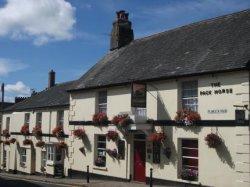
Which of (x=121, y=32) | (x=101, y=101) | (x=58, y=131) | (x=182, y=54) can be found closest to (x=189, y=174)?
(x=182, y=54)

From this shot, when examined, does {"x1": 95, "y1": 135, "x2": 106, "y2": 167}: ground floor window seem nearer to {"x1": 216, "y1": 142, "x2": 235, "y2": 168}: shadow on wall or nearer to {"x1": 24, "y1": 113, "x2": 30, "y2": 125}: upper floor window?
{"x1": 216, "y1": 142, "x2": 235, "y2": 168}: shadow on wall

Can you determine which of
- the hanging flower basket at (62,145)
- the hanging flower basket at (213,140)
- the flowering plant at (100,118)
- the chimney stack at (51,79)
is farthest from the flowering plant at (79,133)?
the chimney stack at (51,79)

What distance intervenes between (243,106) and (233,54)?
2.72 meters

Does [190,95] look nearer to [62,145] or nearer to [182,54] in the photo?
[182,54]

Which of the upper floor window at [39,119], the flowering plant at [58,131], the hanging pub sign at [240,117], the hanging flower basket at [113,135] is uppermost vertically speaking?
the upper floor window at [39,119]

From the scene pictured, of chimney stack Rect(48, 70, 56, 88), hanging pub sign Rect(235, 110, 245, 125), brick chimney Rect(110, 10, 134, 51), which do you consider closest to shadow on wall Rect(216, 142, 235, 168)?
hanging pub sign Rect(235, 110, 245, 125)

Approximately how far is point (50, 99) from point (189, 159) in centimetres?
1690

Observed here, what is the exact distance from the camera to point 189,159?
20484mm

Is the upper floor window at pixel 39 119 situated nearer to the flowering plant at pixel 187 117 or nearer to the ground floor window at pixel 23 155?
the ground floor window at pixel 23 155

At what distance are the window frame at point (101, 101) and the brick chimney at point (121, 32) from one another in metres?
5.40

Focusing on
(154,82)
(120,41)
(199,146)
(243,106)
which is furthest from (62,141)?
(243,106)

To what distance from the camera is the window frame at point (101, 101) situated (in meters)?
25.8

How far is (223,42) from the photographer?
2136 cm

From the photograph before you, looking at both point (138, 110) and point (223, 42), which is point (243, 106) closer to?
point (223, 42)
